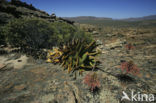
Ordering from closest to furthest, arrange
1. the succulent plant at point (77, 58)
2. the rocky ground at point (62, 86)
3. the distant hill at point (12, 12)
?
1. the rocky ground at point (62, 86)
2. the succulent plant at point (77, 58)
3. the distant hill at point (12, 12)

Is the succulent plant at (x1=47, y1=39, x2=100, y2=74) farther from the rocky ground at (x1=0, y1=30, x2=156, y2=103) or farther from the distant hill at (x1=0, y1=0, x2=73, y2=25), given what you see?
the distant hill at (x1=0, y1=0, x2=73, y2=25)

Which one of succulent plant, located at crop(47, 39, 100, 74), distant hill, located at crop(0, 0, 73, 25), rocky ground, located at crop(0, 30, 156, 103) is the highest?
distant hill, located at crop(0, 0, 73, 25)

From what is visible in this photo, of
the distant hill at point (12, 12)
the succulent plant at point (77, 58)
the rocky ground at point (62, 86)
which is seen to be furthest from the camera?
the distant hill at point (12, 12)

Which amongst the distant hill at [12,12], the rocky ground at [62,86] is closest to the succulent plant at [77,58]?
the rocky ground at [62,86]

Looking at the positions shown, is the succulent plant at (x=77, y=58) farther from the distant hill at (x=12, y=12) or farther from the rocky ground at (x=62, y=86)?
the distant hill at (x=12, y=12)

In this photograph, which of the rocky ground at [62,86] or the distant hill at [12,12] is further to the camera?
the distant hill at [12,12]

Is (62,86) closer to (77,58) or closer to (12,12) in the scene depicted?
(77,58)

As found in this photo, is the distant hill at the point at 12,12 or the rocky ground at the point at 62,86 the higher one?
the distant hill at the point at 12,12

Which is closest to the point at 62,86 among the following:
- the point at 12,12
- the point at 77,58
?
the point at 77,58

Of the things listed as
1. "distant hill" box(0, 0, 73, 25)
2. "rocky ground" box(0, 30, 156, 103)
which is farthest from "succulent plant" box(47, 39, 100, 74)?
"distant hill" box(0, 0, 73, 25)

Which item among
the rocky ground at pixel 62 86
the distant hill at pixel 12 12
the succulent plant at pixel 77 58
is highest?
the distant hill at pixel 12 12

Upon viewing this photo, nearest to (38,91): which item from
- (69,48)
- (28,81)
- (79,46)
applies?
(28,81)

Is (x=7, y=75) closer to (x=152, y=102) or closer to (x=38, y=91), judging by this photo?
(x=38, y=91)

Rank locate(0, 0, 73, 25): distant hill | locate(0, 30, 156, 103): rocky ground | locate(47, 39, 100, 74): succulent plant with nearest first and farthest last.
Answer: locate(0, 30, 156, 103): rocky ground, locate(47, 39, 100, 74): succulent plant, locate(0, 0, 73, 25): distant hill
